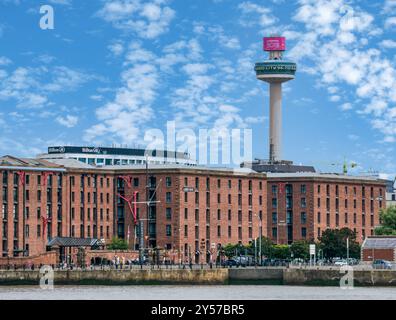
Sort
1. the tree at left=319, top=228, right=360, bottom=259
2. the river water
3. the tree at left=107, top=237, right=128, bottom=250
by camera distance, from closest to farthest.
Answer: the river water
the tree at left=107, top=237, right=128, bottom=250
the tree at left=319, top=228, right=360, bottom=259

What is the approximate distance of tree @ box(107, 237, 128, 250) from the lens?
186875mm

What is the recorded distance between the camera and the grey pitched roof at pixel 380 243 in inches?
6806

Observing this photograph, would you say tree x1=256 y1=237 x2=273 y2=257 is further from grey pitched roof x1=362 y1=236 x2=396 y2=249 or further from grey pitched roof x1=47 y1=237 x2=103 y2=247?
grey pitched roof x1=47 y1=237 x2=103 y2=247

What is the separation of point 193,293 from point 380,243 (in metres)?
60.6

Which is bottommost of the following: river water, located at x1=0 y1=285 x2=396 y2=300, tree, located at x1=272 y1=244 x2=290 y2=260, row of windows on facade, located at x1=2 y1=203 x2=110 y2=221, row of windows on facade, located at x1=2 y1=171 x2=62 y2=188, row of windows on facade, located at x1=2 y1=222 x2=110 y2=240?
river water, located at x1=0 y1=285 x2=396 y2=300

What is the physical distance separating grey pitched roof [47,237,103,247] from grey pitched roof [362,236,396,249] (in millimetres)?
38230

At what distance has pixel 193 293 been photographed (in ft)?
391

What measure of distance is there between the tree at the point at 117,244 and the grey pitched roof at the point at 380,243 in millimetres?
37205

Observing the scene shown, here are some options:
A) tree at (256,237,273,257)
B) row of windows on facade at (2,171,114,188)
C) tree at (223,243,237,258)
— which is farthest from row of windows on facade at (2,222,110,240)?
tree at (256,237,273,257)

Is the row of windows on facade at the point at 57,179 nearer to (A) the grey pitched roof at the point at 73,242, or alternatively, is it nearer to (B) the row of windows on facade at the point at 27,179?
(B) the row of windows on facade at the point at 27,179

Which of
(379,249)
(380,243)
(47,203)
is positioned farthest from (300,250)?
(47,203)
